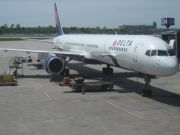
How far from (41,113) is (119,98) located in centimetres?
553

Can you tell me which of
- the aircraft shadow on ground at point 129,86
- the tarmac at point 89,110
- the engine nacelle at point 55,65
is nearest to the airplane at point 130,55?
the engine nacelle at point 55,65

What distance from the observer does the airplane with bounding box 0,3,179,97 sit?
19.2 metres

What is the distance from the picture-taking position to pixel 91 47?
30.5m

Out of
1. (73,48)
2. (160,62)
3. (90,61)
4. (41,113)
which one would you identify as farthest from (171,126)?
(73,48)

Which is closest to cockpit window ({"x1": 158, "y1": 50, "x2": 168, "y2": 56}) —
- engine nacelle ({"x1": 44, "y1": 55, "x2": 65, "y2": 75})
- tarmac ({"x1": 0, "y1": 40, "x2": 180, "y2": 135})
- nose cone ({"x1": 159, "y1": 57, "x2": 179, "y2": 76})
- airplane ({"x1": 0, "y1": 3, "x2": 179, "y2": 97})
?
airplane ({"x1": 0, "y1": 3, "x2": 179, "y2": 97})

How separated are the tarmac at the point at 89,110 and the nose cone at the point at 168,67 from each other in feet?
5.88

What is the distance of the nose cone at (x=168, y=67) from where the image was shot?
18.5m

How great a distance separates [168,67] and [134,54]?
11.1ft

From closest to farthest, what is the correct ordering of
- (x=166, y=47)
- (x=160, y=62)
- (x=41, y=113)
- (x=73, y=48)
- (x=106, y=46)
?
(x=41, y=113), (x=160, y=62), (x=166, y=47), (x=106, y=46), (x=73, y=48)

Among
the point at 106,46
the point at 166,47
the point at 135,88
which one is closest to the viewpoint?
the point at 166,47

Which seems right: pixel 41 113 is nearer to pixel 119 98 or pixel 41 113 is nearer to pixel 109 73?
pixel 119 98

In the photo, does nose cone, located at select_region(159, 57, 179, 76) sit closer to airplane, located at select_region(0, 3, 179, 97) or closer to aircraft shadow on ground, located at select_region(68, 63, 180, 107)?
airplane, located at select_region(0, 3, 179, 97)

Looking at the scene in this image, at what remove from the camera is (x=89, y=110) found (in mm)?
17984

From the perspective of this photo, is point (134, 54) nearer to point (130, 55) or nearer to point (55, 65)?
point (130, 55)
